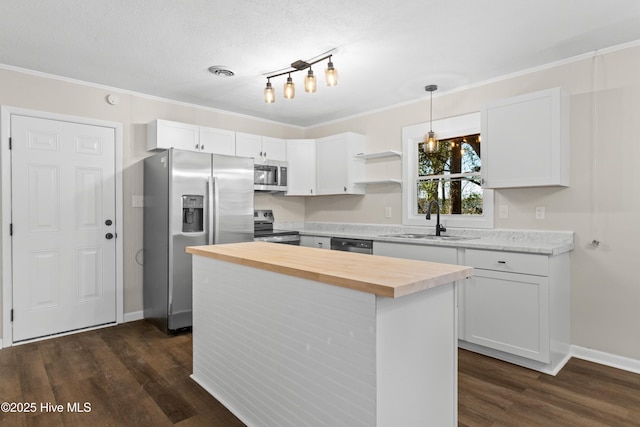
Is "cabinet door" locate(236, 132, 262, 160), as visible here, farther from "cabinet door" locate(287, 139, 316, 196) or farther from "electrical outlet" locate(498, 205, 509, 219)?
"electrical outlet" locate(498, 205, 509, 219)

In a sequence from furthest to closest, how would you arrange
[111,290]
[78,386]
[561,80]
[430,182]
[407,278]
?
[430,182]
[111,290]
[561,80]
[78,386]
[407,278]

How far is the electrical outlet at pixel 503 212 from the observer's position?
3290mm

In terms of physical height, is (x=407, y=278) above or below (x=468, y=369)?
above

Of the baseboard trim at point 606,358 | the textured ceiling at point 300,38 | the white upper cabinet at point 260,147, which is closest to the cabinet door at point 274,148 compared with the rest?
the white upper cabinet at point 260,147

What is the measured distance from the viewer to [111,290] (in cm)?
366

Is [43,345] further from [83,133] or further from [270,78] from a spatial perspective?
[270,78]

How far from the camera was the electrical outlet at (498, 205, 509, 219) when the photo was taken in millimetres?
3290

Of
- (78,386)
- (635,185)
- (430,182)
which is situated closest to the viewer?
(78,386)

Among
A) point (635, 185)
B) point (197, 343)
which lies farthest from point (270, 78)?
point (635, 185)

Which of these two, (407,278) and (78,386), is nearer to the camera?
(407,278)

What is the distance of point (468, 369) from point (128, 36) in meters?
3.45

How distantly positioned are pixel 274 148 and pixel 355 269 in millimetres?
3441

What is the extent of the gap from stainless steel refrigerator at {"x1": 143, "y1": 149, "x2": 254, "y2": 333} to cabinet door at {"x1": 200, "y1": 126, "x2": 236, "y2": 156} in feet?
1.65

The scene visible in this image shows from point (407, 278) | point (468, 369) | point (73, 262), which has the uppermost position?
point (407, 278)
